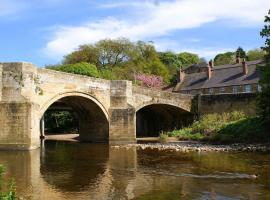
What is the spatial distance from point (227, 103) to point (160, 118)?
732 cm

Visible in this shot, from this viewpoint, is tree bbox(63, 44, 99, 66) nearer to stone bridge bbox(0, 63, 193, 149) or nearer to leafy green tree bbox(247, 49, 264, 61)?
stone bridge bbox(0, 63, 193, 149)

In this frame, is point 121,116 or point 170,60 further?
point 170,60

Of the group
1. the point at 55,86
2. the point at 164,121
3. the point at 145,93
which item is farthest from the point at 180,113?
the point at 55,86

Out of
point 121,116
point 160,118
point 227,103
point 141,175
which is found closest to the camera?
point 141,175

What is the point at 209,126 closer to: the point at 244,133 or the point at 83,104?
the point at 244,133

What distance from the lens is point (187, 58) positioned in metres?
82.9

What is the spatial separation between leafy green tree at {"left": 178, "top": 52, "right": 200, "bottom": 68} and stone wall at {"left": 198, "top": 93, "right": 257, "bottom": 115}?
4479 centimetres

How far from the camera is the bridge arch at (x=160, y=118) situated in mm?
35406

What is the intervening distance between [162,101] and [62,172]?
1855 centimetres

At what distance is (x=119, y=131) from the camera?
27609mm

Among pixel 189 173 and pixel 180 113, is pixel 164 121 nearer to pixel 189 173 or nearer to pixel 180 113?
pixel 180 113

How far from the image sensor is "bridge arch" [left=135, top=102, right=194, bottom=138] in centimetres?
3541

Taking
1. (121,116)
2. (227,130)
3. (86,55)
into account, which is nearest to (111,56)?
(86,55)

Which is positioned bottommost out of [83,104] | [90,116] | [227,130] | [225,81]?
[227,130]
